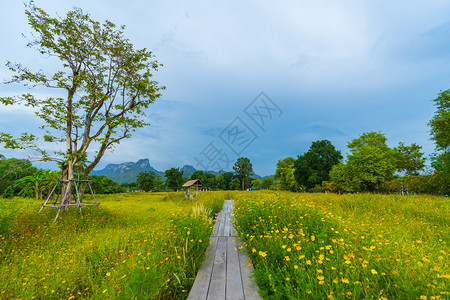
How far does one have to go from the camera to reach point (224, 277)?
3100mm

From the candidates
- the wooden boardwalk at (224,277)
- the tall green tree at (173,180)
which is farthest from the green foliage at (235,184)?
the wooden boardwalk at (224,277)

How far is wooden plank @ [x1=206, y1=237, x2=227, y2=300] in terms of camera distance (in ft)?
8.68

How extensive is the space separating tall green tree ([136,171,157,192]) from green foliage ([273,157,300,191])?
39660 millimetres

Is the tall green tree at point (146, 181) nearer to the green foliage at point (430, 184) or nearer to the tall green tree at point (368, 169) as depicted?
the tall green tree at point (368, 169)

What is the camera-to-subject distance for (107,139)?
8711 mm

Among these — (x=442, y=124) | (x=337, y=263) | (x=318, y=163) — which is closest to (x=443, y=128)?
(x=442, y=124)

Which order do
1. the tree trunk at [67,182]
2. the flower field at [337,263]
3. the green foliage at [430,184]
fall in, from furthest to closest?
1. the green foliage at [430,184]
2. the tree trunk at [67,182]
3. the flower field at [337,263]

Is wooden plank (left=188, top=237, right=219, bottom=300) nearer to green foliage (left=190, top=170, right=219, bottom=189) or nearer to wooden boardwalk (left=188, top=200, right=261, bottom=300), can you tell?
wooden boardwalk (left=188, top=200, right=261, bottom=300)

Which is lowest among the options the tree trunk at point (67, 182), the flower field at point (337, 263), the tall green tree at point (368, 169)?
the flower field at point (337, 263)

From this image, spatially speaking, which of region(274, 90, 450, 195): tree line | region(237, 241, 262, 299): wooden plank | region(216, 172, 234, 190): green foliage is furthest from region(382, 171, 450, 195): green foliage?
region(216, 172, 234, 190): green foliage

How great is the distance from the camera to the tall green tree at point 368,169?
2520 centimetres

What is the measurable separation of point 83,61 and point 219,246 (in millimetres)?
10401

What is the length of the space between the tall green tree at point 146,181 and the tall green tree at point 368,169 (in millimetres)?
50957

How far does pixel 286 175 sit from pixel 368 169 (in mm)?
20527
